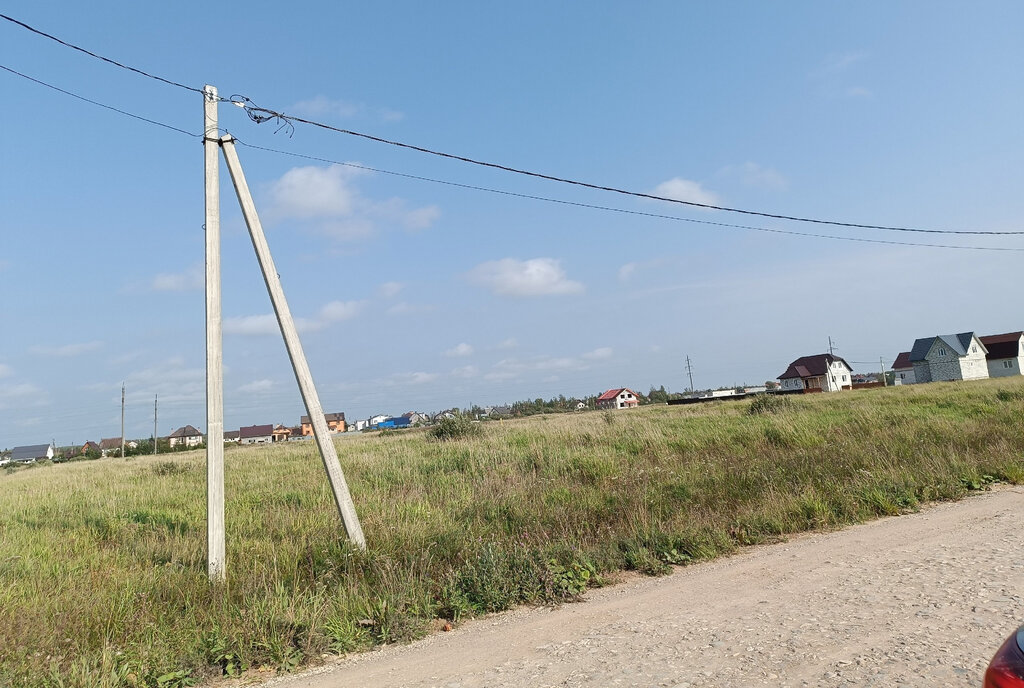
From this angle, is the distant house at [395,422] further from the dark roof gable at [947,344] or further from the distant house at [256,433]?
the dark roof gable at [947,344]

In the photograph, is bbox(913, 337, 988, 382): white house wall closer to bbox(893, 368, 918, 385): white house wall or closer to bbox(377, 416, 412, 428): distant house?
bbox(893, 368, 918, 385): white house wall

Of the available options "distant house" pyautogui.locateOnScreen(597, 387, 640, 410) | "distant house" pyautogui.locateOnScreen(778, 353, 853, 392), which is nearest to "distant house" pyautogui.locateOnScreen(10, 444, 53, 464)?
"distant house" pyautogui.locateOnScreen(597, 387, 640, 410)

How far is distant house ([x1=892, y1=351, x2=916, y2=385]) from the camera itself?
76062mm

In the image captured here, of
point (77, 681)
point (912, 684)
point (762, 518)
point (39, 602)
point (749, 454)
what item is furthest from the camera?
point (749, 454)

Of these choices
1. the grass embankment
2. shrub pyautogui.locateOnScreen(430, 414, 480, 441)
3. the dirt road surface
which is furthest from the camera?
shrub pyautogui.locateOnScreen(430, 414, 480, 441)

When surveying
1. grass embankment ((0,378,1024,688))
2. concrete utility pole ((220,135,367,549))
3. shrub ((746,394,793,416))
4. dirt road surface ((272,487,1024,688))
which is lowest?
dirt road surface ((272,487,1024,688))

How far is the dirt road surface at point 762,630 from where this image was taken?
12.7 feet

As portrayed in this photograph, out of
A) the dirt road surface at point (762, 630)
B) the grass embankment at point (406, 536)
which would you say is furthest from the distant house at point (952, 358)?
the dirt road surface at point (762, 630)

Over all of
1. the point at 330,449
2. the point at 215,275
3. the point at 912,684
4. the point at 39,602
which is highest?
the point at 215,275

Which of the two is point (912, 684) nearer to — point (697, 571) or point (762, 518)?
point (697, 571)

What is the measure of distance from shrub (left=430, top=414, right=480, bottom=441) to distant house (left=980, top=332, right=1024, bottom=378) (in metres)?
69.2

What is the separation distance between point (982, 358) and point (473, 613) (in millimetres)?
81285

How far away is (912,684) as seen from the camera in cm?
352

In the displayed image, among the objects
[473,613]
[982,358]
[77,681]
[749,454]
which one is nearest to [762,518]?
[473,613]
